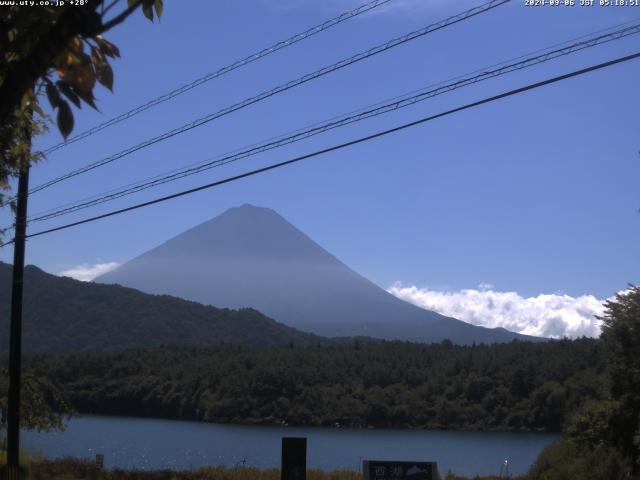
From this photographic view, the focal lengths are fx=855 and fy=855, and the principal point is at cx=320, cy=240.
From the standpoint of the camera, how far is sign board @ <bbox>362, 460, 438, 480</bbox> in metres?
10.1

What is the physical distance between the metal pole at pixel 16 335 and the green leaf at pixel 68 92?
50.3 feet

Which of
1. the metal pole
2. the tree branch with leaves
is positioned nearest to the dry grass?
the metal pole

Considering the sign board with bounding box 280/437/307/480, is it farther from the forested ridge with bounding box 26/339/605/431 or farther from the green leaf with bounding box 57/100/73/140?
the forested ridge with bounding box 26/339/605/431

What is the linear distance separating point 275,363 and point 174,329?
64.8m

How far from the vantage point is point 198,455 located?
154 ft

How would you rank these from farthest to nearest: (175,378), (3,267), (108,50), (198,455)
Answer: (3,267) → (175,378) → (198,455) → (108,50)

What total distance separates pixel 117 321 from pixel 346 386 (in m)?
71.7

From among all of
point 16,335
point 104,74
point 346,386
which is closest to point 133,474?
point 16,335

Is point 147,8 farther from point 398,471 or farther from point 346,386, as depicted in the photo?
point 346,386

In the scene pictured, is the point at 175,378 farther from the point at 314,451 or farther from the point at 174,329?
the point at 174,329

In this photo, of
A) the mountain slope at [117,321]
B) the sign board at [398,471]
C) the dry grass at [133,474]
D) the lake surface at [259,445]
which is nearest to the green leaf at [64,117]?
the sign board at [398,471]

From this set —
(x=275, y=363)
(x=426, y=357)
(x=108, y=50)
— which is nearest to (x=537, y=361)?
(x=426, y=357)

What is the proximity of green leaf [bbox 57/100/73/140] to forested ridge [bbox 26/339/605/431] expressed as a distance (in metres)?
68.9

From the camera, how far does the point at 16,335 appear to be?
18.7 meters
